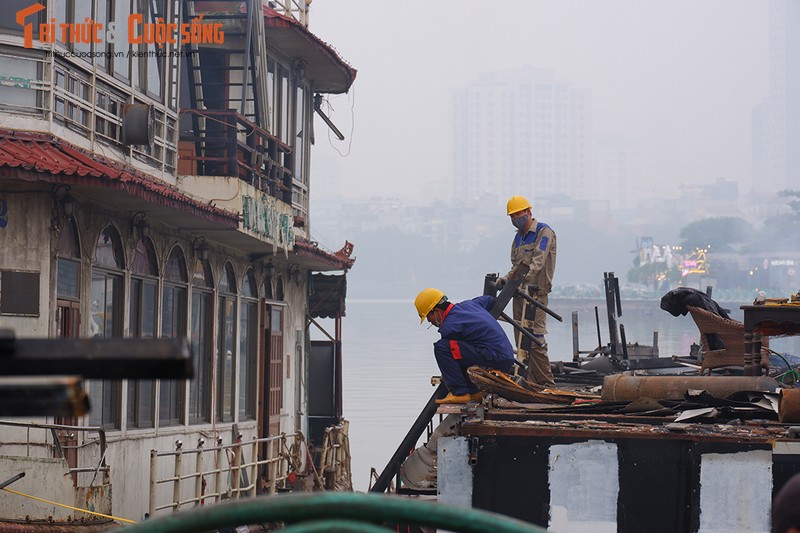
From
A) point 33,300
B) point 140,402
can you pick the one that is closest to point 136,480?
point 140,402

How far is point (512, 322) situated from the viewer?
1373cm

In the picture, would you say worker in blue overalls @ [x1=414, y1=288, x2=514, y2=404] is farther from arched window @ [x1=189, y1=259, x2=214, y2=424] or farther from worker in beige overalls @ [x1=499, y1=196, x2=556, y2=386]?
arched window @ [x1=189, y1=259, x2=214, y2=424]

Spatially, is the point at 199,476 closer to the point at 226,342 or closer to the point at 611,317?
the point at 226,342

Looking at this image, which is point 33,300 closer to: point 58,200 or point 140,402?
point 58,200

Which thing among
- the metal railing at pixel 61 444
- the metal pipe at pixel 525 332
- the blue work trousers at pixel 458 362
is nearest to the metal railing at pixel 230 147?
the metal pipe at pixel 525 332

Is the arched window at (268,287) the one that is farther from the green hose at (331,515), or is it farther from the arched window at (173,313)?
the green hose at (331,515)

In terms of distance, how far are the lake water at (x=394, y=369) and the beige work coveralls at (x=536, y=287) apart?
1.43 metres

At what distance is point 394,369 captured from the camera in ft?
381

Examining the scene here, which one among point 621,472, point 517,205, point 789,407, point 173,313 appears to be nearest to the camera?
point 621,472

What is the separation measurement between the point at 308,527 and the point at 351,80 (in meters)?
23.2

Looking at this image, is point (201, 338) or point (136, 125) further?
point (201, 338)

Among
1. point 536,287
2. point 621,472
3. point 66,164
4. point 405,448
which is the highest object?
point 66,164

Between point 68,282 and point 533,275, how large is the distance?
4800 mm

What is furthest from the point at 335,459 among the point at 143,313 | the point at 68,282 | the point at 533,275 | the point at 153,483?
the point at 68,282
